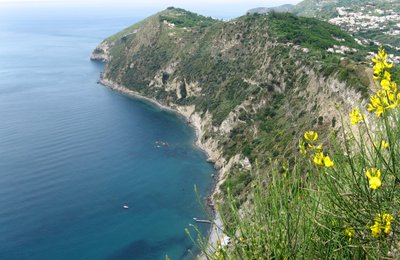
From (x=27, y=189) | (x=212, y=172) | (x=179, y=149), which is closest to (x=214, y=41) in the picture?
(x=179, y=149)

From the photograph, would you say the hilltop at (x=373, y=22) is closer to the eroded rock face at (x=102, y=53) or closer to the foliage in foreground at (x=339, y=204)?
the eroded rock face at (x=102, y=53)

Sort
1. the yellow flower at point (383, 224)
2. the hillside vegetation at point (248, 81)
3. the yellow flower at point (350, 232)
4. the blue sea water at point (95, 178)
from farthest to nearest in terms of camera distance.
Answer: the hillside vegetation at point (248, 81), the blue sea water at point (95, 178), the yellow flower at point (350, 232), the yellow flower at point (383, 224)

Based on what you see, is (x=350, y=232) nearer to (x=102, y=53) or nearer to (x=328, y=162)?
(x=328, y=162)

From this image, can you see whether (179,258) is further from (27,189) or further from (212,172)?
(27,189)

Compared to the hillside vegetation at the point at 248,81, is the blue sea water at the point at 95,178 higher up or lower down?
lower down

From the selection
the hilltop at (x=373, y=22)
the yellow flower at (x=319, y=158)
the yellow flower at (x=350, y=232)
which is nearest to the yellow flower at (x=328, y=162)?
the yellow flower at (x=319, y=158)

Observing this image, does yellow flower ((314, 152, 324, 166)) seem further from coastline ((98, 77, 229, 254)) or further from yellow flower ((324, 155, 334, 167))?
coastline ((98, 77, 229, 254))
